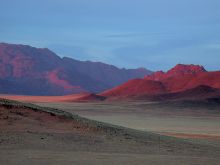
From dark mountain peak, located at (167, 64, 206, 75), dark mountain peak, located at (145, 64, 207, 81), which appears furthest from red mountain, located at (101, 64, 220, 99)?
dark mountain peak, located at (145, 64, 207, 81)

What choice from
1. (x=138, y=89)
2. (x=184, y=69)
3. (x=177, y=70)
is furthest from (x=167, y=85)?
(x=177, y=70)

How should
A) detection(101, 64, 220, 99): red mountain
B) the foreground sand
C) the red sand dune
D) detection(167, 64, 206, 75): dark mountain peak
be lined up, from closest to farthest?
the foreground sand < detection(101, 64, 220, 99): red mountain < the red sand dune < detection(167, 64, 206, 75): dark mountain peak

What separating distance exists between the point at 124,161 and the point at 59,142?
16.4 feet

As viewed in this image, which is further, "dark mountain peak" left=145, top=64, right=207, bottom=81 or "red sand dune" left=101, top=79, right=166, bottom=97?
"dark mountain peak" left=145, top=64, right=207, bottom=81

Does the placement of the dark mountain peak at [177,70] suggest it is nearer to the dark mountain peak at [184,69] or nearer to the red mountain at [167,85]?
the dark mountain peak at [184,69]

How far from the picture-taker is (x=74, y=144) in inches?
811

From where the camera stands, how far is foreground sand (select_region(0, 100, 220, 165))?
1666 centimetres

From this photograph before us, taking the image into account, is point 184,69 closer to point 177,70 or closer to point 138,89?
point 177,70

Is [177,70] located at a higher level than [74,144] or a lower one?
higher

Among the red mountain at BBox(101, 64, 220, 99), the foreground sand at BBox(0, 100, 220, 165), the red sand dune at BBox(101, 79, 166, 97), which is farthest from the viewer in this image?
the red sand dune at BBox(101, 79, 166, 97)

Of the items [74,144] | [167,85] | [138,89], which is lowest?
[74,144]

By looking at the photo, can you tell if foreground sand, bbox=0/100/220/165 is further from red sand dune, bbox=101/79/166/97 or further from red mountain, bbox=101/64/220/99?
red sand dune, bbox=101/79/166/97

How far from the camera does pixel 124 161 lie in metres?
16.2

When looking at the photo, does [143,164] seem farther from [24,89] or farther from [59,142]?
[24,89]
